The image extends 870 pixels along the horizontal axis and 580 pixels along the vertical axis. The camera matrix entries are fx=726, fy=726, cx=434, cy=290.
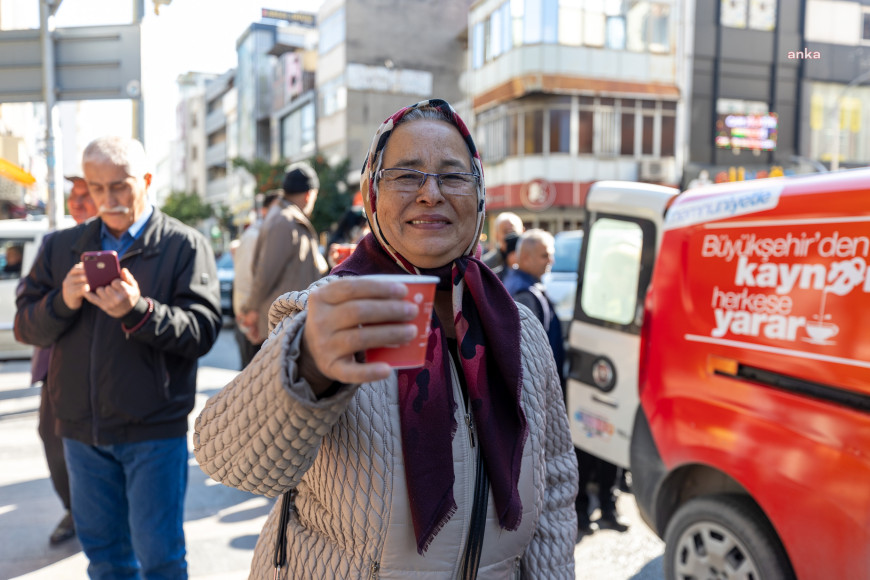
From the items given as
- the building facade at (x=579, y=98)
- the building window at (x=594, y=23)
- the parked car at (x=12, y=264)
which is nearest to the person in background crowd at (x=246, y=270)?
the parked car at (x=12, y=264)

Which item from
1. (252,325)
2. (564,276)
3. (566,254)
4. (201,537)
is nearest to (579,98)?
(566,254)

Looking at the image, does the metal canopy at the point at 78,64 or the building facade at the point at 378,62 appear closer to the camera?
the metal canopy at the point at 78,64

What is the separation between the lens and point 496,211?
27.8 metres

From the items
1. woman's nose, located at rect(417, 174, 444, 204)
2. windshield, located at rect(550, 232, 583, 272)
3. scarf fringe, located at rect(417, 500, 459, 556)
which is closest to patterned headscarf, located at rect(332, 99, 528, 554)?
scarf fringe, located at rect(417, 500, 459, 556)

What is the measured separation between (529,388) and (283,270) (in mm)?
3640

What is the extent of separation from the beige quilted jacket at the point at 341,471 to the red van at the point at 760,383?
133cm

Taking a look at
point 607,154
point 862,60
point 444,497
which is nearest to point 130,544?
point 444,497

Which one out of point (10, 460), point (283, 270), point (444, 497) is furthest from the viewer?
point (10, 460)

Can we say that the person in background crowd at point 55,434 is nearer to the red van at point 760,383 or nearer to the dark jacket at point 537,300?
the dark jacket at point 537,300

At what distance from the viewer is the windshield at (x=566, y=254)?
10266 millimetres

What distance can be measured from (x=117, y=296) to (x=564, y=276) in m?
7.83

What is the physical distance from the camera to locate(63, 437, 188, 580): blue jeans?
286 cm

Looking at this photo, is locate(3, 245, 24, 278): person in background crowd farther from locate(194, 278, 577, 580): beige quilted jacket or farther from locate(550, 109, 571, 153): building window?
locate(550, 109, 571, 153): building window

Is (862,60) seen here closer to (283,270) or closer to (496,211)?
(496,211)
